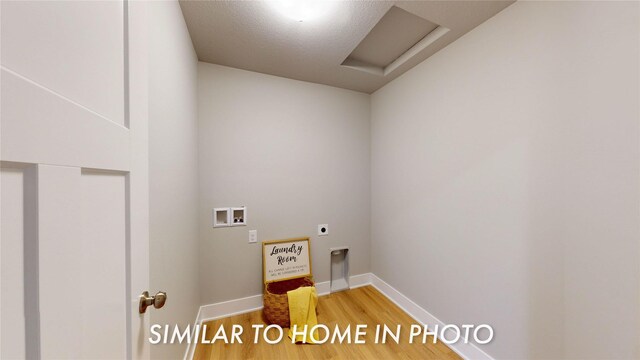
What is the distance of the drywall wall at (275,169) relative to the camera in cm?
184

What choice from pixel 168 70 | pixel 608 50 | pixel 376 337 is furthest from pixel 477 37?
pixel 376 337

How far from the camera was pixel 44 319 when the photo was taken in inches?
11.4

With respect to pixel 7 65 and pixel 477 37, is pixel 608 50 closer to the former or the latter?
pixel 477 37

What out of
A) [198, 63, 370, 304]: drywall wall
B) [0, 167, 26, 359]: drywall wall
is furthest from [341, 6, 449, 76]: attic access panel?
[0, 167, 26, 359]: drywall wall

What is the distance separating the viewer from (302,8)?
1.25 meters

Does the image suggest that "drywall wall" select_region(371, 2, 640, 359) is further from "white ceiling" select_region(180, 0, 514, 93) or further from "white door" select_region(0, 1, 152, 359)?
"white door" select_region(0, 1, 152, 359)

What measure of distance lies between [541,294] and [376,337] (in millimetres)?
1063

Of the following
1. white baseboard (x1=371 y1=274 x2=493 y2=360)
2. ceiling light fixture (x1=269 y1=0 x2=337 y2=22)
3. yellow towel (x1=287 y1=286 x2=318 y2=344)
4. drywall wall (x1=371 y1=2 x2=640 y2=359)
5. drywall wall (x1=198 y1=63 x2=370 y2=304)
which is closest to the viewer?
drywall wall (x1=371 y1=2 x2=640 y2=359)

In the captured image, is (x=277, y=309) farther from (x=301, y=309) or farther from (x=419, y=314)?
(x=419, y=314)

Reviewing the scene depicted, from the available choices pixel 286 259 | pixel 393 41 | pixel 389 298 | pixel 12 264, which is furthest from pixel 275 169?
pixel 12 264

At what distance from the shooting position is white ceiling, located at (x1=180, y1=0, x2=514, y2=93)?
4.08ft

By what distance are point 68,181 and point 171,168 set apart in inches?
33.7

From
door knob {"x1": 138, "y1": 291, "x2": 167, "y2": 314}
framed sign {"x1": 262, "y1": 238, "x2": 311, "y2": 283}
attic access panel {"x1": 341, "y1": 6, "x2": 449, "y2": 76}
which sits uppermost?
attic access panel {"x1": 341, "y1": 6, "x2": 449, "y2": 76}

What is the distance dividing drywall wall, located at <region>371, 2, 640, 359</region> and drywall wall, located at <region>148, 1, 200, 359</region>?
176 centimetres
